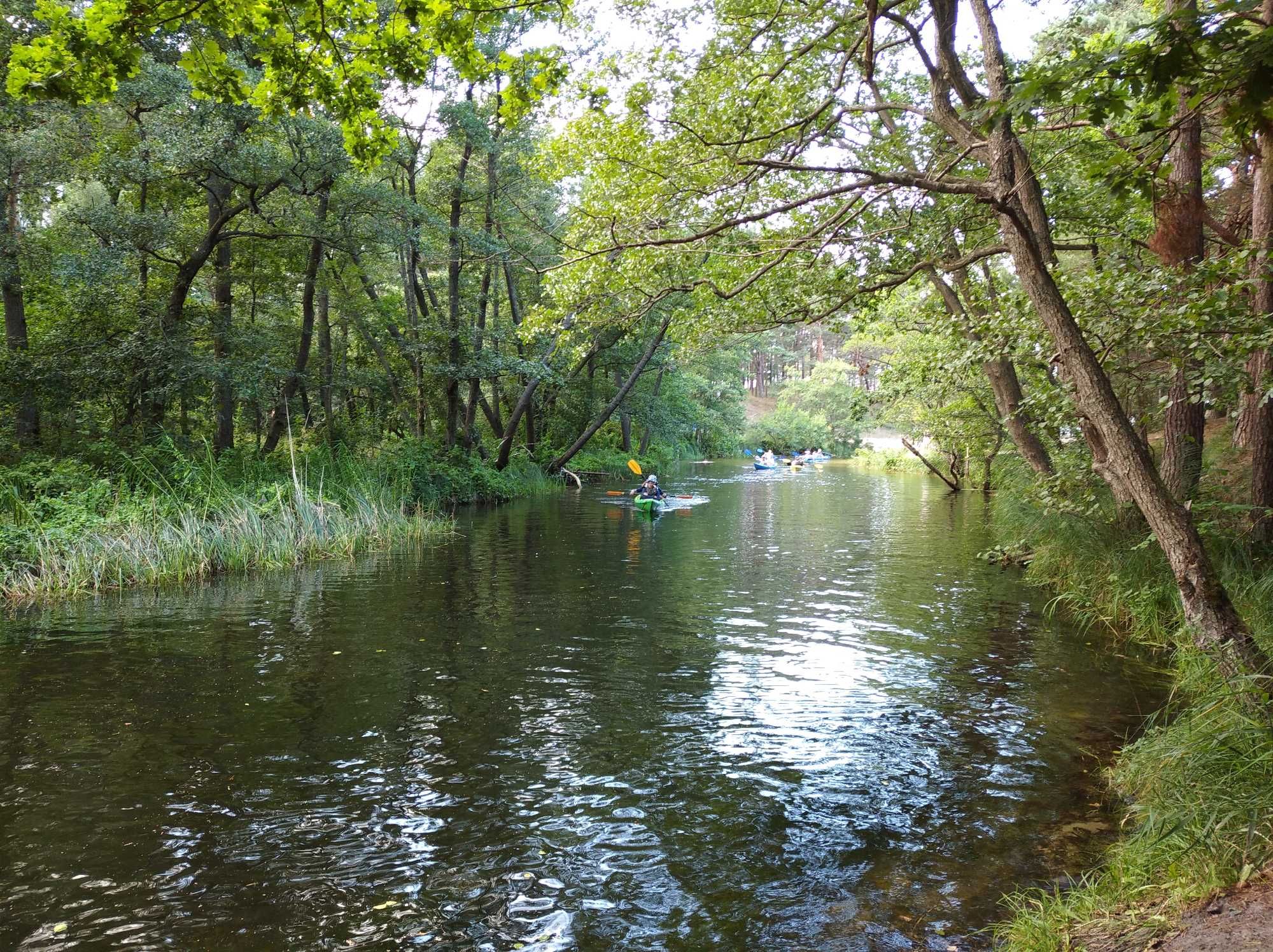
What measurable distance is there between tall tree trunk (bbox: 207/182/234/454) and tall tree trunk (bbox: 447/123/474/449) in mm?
5209

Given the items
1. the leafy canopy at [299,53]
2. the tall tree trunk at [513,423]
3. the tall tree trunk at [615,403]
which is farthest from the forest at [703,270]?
the tall tree trunk at [615,403]

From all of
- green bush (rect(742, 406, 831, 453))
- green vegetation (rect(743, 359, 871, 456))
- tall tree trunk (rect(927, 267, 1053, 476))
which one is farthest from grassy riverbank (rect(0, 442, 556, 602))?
green vegetation (rect(743, 359, 871, 456))

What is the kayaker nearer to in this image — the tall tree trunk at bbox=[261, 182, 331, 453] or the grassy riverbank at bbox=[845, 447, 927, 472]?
the tall tree trunk at bbox=[261, 182, 331, 453]

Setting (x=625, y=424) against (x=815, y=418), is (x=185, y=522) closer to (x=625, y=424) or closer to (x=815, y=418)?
(x=625, y=424)

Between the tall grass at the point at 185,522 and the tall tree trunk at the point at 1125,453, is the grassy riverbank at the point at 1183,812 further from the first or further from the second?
the tall grass at the point at 185,522

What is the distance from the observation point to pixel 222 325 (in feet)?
53.5

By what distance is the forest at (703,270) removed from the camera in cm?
A: 400

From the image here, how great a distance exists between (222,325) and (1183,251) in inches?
640

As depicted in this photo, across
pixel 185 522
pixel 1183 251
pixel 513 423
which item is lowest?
pixel 185 522

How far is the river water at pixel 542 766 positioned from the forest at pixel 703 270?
2.75 feet

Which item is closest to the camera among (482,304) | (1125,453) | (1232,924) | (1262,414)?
(1232,924)

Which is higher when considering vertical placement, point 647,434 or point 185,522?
point 647,434

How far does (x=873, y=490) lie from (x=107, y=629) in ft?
82.3

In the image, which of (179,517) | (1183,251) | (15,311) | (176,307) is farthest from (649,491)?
(1183,251)
